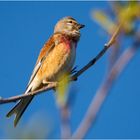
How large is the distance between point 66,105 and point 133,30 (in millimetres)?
358

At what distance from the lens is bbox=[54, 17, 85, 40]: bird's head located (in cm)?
808

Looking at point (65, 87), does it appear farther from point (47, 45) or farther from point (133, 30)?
point (47, 45)

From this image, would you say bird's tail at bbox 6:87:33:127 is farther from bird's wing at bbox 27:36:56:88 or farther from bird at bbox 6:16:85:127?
bird's wing at bbox 27:36:56:88

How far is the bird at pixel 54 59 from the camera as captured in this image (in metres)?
7.43

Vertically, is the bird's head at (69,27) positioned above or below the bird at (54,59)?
above

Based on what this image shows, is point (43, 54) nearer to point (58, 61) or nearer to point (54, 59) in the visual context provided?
point (54, 59)

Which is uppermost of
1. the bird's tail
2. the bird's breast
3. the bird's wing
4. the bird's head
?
the bird's head

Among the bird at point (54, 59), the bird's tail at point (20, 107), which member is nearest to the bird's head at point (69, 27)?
the bird at point (54, 59)

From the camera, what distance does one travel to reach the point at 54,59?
762 centimetres

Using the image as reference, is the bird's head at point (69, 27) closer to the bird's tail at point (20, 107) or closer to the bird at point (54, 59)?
the bird at point (54, 59)

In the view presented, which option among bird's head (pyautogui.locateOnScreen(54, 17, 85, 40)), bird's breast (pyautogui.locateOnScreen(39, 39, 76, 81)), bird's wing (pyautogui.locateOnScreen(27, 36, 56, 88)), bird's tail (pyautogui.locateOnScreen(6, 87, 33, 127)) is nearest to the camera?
bird's tail (pyautogui.locateOnScreen(6, 87, 33, 127))

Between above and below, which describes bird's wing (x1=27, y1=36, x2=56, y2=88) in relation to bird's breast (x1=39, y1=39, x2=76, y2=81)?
above

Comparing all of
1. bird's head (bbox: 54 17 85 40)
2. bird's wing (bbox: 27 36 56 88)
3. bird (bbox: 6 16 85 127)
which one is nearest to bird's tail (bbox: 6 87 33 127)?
bird (bbox: 6 16 85 127)

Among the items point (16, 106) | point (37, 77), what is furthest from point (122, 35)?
point (37, 77)
